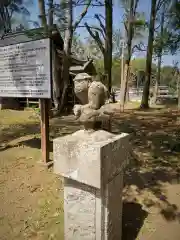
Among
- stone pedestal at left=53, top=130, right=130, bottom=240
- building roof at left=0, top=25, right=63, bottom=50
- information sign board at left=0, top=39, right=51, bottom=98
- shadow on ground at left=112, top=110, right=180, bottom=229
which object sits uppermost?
building roof at left=0, top=25, right=63, bottom=50

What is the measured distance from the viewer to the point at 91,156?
86.0 inches

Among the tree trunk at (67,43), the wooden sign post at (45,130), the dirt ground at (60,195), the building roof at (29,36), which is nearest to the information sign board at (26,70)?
the building roof at (29,36)

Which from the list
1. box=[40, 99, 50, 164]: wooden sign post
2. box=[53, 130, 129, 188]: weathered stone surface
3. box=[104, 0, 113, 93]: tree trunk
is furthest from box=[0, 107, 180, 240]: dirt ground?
box=[104, 0, 113, 93]: tree trunk

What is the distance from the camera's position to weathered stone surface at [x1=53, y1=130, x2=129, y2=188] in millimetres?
2172

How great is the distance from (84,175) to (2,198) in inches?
88.2

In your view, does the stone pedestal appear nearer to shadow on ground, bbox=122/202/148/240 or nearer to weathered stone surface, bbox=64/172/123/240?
weathered stone surface, bbox=64/172/123/240

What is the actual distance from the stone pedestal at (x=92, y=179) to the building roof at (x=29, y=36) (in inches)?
107

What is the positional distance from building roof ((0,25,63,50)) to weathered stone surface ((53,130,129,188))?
105 inches

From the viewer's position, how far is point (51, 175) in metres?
4.35

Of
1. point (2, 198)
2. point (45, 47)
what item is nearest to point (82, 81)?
point (45, 47)

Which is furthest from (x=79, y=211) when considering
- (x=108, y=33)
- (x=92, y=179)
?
(x=108, y=33)

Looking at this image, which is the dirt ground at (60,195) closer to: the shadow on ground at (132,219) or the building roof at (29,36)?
the shadow on ground at (132,219)

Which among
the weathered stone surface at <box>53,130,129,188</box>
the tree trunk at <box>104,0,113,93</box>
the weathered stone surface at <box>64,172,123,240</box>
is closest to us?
the weathered stone surface at <box>53,130,129,188</box>

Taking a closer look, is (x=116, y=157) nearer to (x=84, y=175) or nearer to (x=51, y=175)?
(x=84, y=175)
